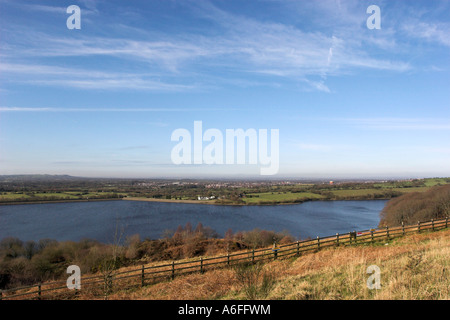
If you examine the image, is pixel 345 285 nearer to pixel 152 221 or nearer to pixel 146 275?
pixel 146 275

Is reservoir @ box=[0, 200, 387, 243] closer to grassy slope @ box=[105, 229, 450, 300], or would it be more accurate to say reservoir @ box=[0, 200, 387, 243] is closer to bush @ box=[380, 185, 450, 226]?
bush @ box=[380, 185, 450, 226]

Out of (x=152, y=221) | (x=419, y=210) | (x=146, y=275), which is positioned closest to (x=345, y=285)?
(x=146, y=275)

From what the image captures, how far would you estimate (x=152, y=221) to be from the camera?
196ft

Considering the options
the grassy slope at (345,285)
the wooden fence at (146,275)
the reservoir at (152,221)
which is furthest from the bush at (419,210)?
the grassy slope at (345,285)

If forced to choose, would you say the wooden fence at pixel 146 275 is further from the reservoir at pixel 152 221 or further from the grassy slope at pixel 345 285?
the reservoir at pixel 152 221

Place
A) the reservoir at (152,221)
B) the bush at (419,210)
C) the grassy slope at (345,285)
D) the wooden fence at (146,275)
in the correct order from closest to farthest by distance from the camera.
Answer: the grassy slope at (345,285) → the wooden fence at (146,275) → the bush at (419,210) → the reservoir at (152,221)

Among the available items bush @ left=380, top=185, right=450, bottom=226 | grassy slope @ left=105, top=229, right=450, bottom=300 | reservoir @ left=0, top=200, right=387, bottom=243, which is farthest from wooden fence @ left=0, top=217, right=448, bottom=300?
reservoir @ left=0, top=200, right=387, bottom=243

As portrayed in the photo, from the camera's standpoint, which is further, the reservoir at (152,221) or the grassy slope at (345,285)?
the reservoir at (152,221)

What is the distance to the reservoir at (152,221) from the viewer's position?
4872 cm
